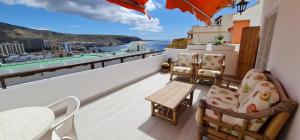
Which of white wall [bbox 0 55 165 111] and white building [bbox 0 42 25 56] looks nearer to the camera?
white wall [bbox 0 55 165 111]

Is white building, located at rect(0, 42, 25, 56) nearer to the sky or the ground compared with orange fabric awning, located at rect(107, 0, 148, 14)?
nearer to the ground

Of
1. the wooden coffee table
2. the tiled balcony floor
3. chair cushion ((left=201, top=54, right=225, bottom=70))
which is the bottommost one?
the tiled balcony floor

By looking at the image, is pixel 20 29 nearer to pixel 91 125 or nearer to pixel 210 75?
pixel 91 125

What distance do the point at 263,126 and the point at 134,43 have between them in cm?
750

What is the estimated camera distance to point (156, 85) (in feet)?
11.6

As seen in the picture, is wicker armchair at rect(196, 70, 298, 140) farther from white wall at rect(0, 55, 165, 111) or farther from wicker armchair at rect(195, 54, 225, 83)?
white wall at rect(0, 55, 165, 111)

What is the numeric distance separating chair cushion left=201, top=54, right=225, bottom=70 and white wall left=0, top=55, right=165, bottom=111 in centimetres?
184

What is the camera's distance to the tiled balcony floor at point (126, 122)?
1732mm

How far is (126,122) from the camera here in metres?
2.00

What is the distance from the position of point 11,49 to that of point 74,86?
1.51 metres

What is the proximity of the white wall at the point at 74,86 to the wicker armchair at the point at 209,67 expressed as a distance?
5.63 feet

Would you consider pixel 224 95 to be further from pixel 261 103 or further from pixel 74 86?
pixel 74 86

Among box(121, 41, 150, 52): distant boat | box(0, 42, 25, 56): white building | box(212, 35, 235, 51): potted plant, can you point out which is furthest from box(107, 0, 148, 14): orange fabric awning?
box(121, 41, 150, 52): distant boat

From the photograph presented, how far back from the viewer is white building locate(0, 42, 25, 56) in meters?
2.39
